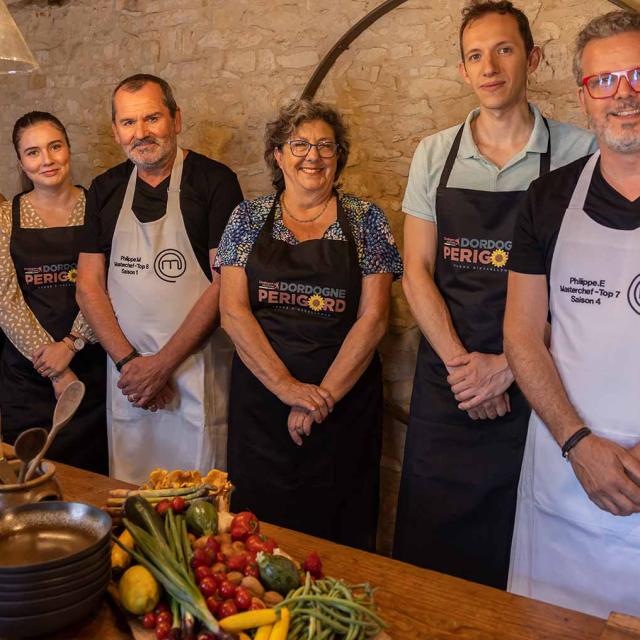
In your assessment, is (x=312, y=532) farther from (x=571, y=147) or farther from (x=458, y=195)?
(x=571, y=147)

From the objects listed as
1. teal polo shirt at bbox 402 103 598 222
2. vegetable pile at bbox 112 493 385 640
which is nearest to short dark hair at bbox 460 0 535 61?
teal polo shirt at bbox 402 103 598 222

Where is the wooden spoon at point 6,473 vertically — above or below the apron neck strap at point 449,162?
below

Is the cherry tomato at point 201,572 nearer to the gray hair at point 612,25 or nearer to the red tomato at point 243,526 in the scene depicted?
the red tomato at point 243,526

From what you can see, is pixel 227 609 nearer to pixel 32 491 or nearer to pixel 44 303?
pixel 32 491

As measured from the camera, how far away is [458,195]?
8.25 ft

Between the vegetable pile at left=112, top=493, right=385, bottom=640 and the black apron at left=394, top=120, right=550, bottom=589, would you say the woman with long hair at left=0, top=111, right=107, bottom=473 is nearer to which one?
the black apron at left=394, top=120, right=550, bottom=589

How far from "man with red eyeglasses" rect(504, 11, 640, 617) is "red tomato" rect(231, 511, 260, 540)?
904 millimetres

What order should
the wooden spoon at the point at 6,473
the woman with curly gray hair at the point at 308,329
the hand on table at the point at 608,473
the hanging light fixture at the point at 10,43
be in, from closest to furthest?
the wooden spoon at the point at 6,473, the hand on table at the point at 608,473, the hanging light fixture at the point at 10,43, the woman with curly gray hair at the point at 308,329

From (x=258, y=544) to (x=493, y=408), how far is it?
1.26 metres

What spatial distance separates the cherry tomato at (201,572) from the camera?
1.33m

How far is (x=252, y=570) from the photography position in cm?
136

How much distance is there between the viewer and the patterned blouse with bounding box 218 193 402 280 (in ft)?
8.94

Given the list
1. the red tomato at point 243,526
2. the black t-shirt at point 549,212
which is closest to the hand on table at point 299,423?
the black t-shirt at point 549,212

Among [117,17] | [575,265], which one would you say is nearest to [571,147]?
[575,265]
